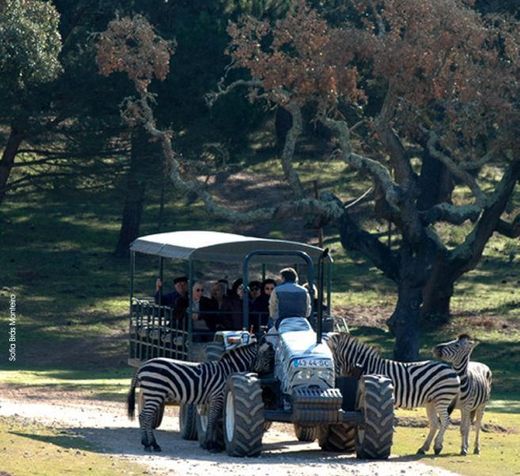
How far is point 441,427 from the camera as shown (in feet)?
63.3

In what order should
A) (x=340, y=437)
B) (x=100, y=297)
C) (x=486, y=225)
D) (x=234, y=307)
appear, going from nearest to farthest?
(x=340, y=437), (x=234, y=307), (x=486, y=225), (x=100, y=297)

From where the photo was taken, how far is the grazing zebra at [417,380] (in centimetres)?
1931

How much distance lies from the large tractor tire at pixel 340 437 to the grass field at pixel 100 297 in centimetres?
554

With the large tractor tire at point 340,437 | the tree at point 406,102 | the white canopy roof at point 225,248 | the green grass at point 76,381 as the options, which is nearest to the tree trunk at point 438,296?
the tree at point 406,102

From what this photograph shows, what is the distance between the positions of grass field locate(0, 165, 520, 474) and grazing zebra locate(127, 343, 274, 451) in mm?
6835

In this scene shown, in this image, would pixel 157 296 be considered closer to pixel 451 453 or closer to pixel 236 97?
pixel 451 453

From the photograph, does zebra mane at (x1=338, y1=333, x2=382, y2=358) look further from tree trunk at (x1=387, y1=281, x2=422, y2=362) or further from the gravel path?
tree trunk at (x1=387, y1=281, x2=422, y2=362)

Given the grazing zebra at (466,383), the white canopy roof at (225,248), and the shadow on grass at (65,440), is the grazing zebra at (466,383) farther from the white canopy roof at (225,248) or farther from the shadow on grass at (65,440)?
the shadow on grass at (65,440)

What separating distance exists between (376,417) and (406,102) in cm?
1761

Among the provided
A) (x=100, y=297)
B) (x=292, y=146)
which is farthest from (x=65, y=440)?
(x=100, y=297)

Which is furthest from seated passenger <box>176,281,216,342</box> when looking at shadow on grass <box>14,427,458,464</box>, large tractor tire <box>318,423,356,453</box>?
large tractor tire <box>318,423,356,453</box>

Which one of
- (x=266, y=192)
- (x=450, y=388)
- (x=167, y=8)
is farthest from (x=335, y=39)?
(x=266, y=192)

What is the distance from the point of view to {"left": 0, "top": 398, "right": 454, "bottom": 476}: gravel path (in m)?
16.8

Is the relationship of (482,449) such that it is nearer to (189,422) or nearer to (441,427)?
(441,427)
